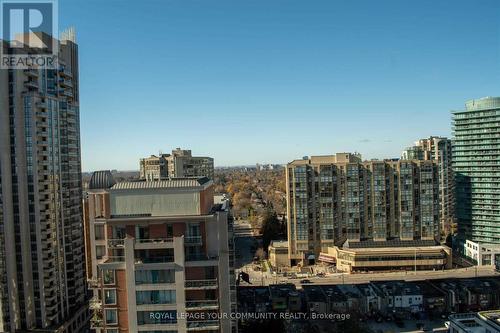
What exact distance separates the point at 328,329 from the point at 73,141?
58.7 feet

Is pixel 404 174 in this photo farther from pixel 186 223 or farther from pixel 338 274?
pixel 186 223

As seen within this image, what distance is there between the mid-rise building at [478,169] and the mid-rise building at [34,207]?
3627 cm

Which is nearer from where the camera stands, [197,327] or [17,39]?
[197,327]

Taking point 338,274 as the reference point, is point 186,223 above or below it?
above

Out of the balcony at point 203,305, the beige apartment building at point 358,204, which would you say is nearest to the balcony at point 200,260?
the balcony at point 203,305

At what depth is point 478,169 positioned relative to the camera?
42.3 m

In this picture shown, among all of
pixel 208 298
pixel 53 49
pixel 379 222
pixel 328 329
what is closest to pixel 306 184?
pixel 379 222

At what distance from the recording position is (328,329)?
938 inches

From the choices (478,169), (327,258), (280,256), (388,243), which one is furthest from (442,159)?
(280,256)

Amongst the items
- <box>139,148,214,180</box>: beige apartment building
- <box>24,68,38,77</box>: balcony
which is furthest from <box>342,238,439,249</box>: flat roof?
<box>24,68,38,77</box>: balcony

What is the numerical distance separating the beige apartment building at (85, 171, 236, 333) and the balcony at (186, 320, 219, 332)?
0.02m

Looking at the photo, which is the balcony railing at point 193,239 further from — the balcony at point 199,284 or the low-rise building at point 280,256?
the low-rise building at point 280,256

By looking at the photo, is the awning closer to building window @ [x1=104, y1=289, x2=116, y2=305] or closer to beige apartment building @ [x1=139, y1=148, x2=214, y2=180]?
beige apartment building @ [x1=139, y1=148, x2=214, y2=180]

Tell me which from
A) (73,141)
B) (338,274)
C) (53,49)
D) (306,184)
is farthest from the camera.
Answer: (306,184)
